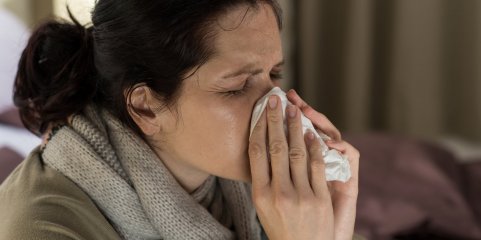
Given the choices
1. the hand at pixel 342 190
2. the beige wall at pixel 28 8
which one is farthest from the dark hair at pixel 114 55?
the beige wall at pixel 28 8

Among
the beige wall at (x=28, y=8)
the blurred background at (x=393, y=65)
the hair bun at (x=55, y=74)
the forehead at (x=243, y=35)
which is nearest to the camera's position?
the forehead at (x=243, y=35)

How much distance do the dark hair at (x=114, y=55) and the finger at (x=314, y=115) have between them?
0.49 ft

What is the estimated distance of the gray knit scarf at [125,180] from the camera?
1.14 m

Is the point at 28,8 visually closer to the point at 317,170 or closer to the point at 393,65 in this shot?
the point at 393,65

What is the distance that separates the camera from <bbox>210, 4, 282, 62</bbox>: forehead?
1.10 m

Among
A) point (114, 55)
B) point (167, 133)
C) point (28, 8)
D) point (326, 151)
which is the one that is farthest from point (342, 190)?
point (28, 8)

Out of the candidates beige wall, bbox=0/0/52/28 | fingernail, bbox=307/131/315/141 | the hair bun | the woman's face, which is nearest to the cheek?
the woman's face

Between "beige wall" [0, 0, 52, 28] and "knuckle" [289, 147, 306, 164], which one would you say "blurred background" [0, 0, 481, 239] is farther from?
"knuckle" [289, 147, 306, 164]

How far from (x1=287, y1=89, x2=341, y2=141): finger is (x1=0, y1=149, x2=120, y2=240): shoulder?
1.24ft

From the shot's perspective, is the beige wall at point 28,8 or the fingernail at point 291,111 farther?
the beige wall at point 28,8

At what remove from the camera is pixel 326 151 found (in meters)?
1.18

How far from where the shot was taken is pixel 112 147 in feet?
3.92

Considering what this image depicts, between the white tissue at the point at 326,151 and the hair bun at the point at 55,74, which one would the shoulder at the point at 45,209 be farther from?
the white tissue at the point at 326,151

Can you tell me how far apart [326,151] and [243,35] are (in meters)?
0.25
